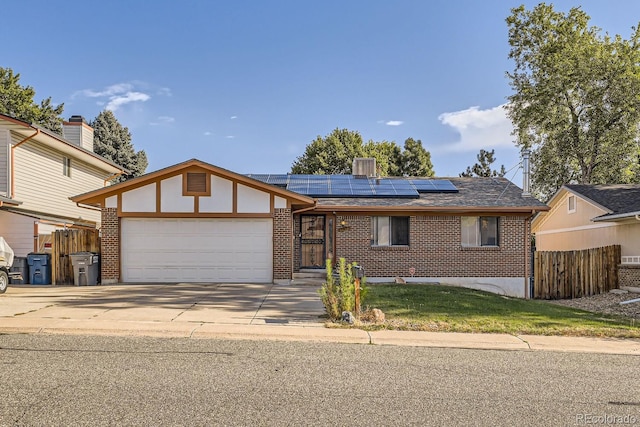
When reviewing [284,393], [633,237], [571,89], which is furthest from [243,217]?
[571,89]

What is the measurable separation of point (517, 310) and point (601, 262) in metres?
8.40

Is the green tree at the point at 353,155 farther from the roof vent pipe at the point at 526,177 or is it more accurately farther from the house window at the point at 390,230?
the house window at the point at 390,230

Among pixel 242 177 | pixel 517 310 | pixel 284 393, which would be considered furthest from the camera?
pixel 242 177

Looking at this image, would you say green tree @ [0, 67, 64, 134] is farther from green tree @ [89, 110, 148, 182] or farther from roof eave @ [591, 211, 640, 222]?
roof eave @ [591, 211, 640, 222]

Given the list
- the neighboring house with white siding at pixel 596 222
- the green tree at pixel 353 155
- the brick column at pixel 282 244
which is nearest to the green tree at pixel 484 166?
the green tree at pixel 353 155

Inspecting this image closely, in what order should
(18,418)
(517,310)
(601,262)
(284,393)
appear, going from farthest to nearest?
(601,262) < (517,310) < (284,393) < (18,418)

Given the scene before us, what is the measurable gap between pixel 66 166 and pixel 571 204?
23.6 metres

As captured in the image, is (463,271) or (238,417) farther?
(463,271)

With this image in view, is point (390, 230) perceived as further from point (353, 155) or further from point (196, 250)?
point (353, 155)

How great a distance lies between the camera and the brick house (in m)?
16.6

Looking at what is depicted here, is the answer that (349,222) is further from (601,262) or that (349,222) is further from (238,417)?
(238,417)

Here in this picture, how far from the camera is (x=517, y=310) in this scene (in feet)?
38.5

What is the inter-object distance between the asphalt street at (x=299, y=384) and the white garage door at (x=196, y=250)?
28.4 feet

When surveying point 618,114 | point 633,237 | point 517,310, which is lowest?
point 517,310
